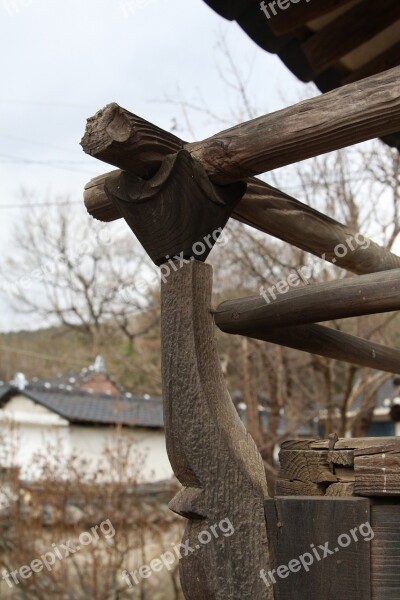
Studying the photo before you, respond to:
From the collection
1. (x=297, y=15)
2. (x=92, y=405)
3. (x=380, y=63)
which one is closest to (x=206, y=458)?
(x=297, y=15)

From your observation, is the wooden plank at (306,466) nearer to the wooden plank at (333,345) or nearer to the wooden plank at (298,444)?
the wooden plank at (298,444)

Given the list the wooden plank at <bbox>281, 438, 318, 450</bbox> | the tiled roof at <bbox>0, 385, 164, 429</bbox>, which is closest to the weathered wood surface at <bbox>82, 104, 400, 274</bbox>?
the wooden plank at <bbox>281, 438, 318, 450</bbox>

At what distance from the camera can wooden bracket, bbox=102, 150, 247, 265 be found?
50.1 inches

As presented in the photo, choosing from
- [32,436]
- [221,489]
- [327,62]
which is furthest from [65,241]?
[221,489]

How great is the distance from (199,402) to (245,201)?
490mm

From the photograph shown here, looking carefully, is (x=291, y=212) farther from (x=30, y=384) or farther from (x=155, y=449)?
(x=30, y=384)

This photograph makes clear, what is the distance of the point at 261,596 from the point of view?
1158 millimetres

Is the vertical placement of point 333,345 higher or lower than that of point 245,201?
lower

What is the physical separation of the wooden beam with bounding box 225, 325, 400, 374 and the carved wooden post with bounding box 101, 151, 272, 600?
0.73ft

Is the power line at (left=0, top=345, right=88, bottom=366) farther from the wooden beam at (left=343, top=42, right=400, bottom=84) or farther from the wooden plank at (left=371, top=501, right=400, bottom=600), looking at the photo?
the wooden plank at (left=371, top=501, right=400, bottom=600)

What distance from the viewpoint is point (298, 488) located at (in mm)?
1250

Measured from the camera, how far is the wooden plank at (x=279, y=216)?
1.52m

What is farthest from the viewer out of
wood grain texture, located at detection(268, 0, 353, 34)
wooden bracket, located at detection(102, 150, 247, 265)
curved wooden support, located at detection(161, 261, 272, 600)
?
wood grain texture, located at detection(268, 0, 353, 34)

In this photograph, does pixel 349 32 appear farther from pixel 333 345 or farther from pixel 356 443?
pixel 356 443
